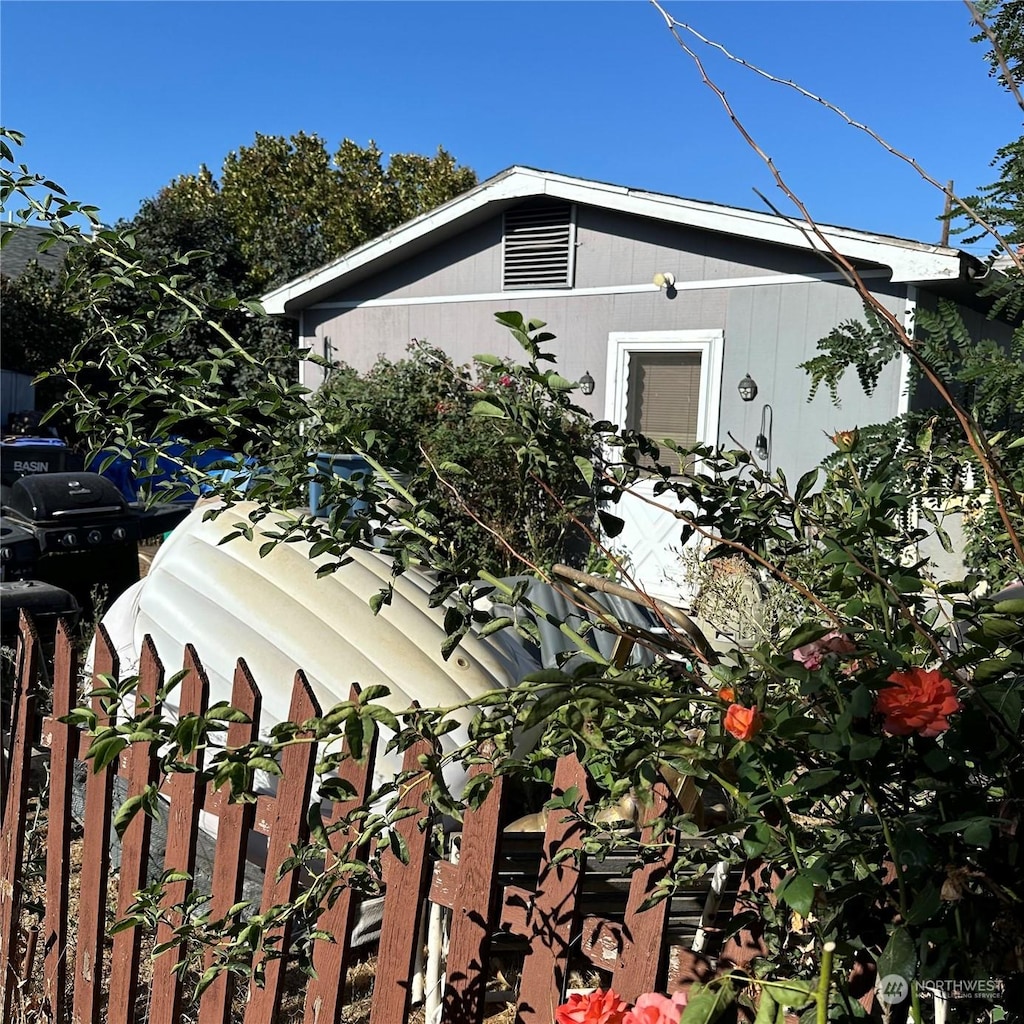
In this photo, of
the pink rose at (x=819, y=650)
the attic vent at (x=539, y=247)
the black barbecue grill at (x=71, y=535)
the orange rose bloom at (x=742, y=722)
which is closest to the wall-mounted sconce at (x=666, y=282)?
the attic vent at (x=539, y=247)

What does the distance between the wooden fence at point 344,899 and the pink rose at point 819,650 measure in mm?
471

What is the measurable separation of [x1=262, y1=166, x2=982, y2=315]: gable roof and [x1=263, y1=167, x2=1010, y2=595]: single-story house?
0.02 metres

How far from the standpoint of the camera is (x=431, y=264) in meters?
10.3

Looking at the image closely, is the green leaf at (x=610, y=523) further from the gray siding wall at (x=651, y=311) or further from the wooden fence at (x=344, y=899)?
the gray siding wall at (x=651, y=311)

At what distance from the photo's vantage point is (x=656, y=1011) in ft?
3.02

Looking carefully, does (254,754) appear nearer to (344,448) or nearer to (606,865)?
(344,448)

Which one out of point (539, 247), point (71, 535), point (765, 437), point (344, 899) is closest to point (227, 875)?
point (344, 899)

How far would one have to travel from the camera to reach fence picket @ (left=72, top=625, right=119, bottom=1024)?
2.28m

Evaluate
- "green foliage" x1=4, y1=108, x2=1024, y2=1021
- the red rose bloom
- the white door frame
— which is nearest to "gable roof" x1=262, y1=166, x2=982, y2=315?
the white door frame

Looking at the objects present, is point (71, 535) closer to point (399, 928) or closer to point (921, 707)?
point (399, 928)

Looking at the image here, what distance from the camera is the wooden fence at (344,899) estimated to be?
162 cm

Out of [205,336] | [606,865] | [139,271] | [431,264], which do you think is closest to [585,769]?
[606,865]

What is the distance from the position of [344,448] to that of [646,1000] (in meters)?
0.97

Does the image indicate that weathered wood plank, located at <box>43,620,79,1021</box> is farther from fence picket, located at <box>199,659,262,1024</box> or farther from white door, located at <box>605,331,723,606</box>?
white door, located at <box>605,331,723,606</box>
